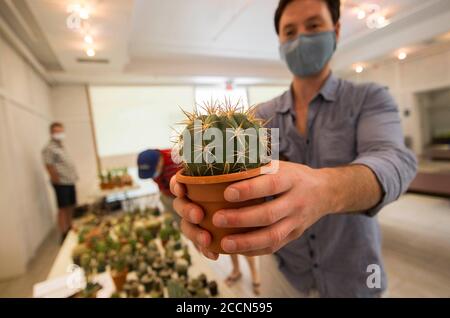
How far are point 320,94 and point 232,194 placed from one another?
40 cm

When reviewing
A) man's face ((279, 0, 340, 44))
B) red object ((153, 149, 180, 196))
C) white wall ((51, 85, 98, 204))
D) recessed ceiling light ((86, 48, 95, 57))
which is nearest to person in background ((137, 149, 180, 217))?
red object ((153, 149, 180, 196))

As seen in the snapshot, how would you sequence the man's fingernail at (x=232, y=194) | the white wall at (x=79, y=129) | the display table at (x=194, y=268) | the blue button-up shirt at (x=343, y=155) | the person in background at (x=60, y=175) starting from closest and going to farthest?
the man's fingernail at (x=232, y=194), the blue button-up shirt at (x=343, y=155), the display table at (x=194, y=268), the person in background at (x=60, y=175), the white wall at (x=79, y=129)

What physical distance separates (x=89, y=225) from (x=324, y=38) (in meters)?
1.93

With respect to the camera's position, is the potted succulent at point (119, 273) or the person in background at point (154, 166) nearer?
the person in background at point (154, 166)

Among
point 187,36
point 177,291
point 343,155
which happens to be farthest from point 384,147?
point 187,36

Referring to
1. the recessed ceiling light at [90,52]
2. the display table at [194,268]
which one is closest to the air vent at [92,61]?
the recessed ceiling light at [90,52]

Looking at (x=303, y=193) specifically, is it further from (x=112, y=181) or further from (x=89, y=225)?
(x=112, y=181)

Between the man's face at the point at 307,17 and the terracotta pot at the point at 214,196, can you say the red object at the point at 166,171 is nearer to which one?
the terracotta pot at the point at 214,196

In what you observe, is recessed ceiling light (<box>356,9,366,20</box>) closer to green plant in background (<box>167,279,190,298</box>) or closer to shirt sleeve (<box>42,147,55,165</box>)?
green plant in background (<box>167,279,190,298</box>)

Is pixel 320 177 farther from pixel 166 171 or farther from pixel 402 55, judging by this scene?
pixel 402 55

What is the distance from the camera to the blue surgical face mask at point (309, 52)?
1.43 ft

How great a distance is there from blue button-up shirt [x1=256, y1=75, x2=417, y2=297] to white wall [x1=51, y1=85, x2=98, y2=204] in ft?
14.5

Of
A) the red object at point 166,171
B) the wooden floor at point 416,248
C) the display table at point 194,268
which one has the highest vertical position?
the red object at point 166,171
